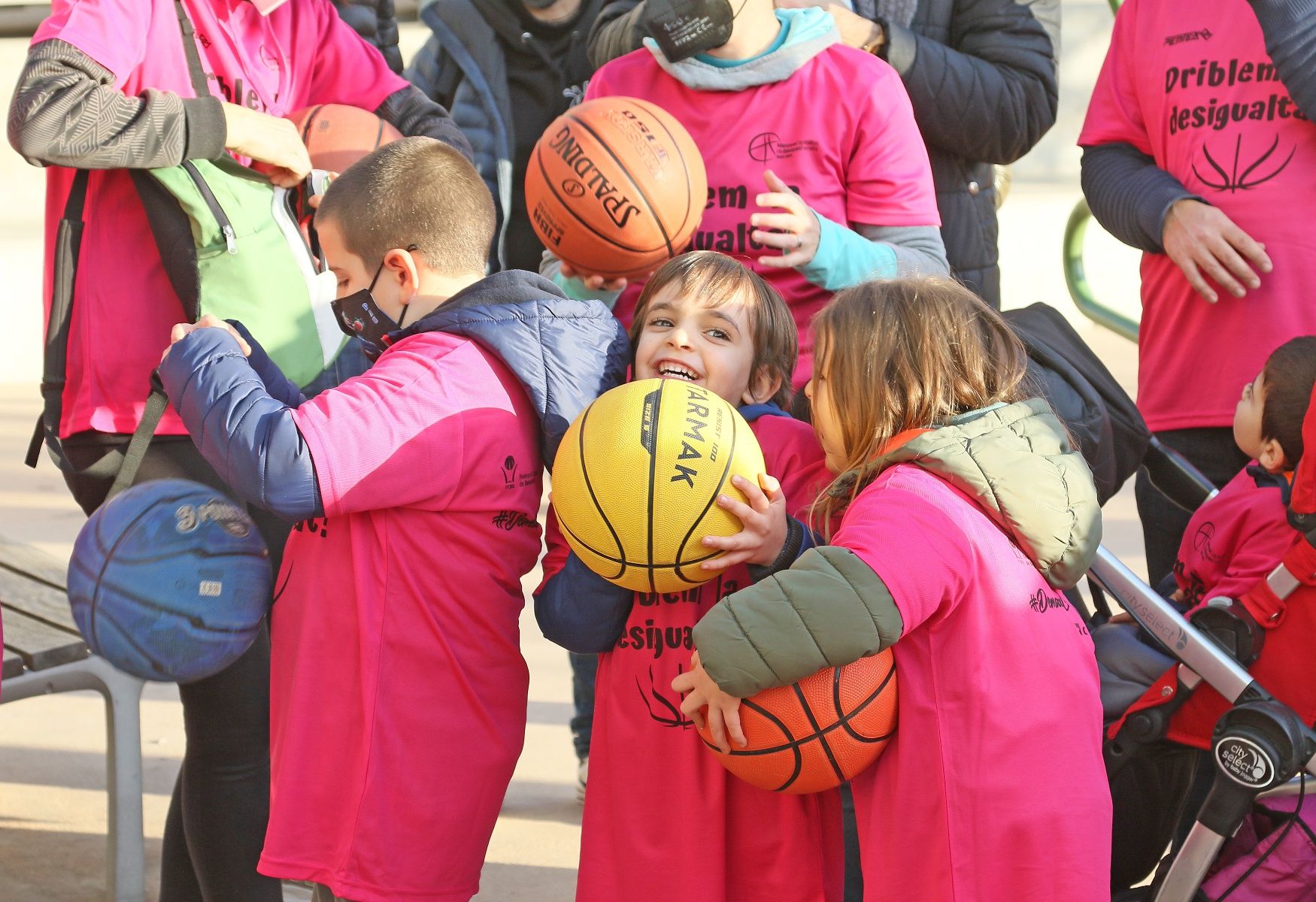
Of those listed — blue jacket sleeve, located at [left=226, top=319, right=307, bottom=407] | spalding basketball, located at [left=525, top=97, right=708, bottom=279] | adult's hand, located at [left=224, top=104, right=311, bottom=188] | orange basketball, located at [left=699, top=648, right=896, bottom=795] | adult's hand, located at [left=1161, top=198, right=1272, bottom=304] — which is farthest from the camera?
adult's hand, located at [left=1161, top=198, right=1272, bottom=304]

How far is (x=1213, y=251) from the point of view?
142 inches

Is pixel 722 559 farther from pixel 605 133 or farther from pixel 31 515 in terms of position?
pixel 31 515

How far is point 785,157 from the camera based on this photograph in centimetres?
333

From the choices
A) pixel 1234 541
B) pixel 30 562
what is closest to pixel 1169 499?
pixel 1234 541

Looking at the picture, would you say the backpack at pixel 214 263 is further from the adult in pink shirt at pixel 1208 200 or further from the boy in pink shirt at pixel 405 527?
the adult in pink shirt at pixel 1208 200

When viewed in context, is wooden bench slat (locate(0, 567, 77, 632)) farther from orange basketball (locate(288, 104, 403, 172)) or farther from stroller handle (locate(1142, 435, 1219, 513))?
stroller handle (locate(1142, 435, 1219, 513))

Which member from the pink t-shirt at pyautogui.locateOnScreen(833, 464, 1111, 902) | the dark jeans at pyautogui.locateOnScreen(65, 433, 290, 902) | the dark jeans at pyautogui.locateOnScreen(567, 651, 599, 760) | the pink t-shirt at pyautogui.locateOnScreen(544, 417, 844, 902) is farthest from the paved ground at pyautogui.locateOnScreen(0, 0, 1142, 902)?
the pink t-shirt at pyautogui.locateOnScreen(833, 464, 1111, 902)

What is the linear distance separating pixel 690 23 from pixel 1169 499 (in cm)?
164

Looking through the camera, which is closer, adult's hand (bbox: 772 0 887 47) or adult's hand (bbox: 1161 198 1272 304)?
adult's hand (bbox: 1161 198 1272 304)

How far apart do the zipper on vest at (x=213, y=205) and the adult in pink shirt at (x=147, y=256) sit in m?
0.03

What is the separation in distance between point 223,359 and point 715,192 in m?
1.20

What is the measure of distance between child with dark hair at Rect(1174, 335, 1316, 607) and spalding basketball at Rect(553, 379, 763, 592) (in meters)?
1.20

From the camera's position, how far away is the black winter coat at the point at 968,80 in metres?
3.98

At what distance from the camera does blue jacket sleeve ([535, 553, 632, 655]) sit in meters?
2.74
